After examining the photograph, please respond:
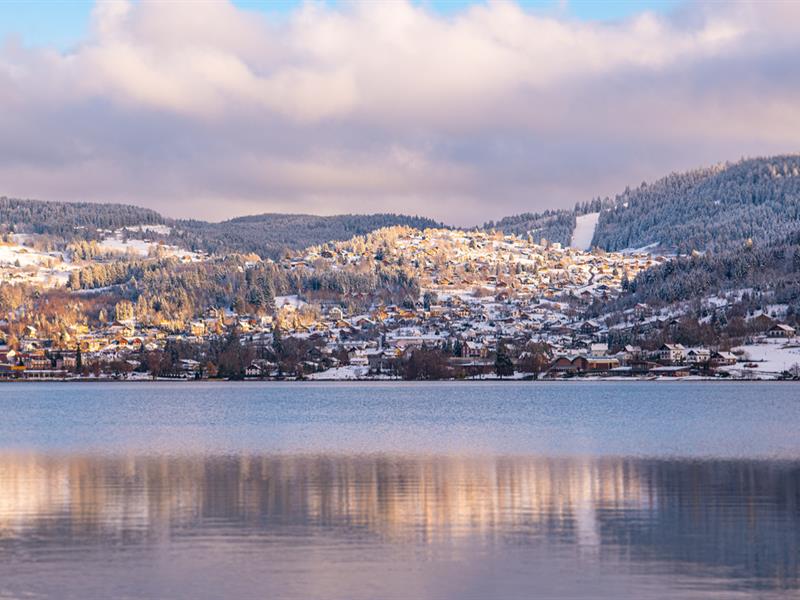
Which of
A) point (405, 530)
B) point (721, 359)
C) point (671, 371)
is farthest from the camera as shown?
point (671, 371)

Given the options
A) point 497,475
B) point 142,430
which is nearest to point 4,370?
point 142,430

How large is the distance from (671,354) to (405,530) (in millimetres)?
146255

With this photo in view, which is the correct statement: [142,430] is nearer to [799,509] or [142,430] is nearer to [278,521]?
[278,521]

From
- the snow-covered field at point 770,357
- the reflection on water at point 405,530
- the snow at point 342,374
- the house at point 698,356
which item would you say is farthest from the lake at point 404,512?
the snow at point 342,374

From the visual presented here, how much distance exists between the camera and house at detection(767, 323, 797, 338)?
559 ft

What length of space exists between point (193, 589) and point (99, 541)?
19.7ft

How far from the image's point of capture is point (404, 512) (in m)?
31.4

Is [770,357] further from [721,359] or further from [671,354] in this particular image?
[671,354]

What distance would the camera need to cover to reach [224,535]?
92.4ft

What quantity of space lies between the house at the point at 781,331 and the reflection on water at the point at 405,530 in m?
133

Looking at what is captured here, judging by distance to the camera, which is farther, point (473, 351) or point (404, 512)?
point (473, 351)

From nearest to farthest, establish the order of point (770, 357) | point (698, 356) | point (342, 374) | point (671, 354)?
point (770, 357)
point (698, 356)
point (671, 354)
point (342, 374)

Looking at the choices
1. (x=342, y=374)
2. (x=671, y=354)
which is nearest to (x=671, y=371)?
(x=671, y=354)

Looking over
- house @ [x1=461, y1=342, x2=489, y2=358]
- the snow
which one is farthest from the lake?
house @ [x1=461, y1=342, x2=489, y2=358]
